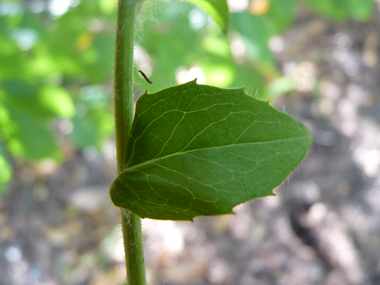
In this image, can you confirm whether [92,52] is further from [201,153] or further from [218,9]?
[201,153]

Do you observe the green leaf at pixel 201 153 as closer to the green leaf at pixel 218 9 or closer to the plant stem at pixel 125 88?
the plant stem at pixel 125 88

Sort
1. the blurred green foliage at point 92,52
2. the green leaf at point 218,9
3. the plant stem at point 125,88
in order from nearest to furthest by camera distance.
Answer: the plant stem at point 125,88 → the green leaf at point 218,9 → the blurred green foliage at point 92,52

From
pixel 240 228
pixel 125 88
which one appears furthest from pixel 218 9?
pixel 240 228

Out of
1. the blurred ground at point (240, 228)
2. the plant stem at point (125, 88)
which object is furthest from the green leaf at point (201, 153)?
the blurred ground at point (240, 228)

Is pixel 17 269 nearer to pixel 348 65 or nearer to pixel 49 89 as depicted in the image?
pixel 49 89

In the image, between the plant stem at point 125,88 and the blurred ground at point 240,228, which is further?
the blurred ground at point 240,228
